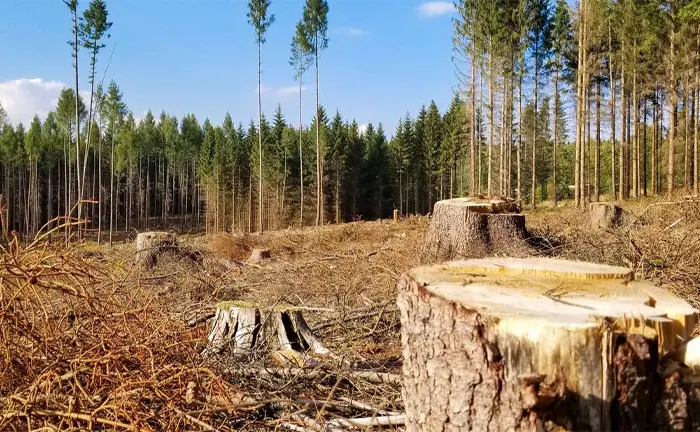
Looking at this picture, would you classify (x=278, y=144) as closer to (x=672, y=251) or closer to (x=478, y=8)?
(x=478, y=8)

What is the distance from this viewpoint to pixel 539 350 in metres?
1.67

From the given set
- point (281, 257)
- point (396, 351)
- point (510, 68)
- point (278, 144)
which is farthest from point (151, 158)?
point (396, 351)

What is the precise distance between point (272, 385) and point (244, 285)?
5575 millimetres

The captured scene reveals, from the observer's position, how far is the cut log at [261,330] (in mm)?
4379

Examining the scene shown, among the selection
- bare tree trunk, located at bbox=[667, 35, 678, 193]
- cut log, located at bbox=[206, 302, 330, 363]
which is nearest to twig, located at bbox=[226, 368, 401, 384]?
cut log, located at bbox=[206, 302, 330, 363]

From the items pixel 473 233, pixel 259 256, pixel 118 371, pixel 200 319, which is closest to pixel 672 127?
pixel 259 256

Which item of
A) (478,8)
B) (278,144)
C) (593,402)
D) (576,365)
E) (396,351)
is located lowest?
(396,351)

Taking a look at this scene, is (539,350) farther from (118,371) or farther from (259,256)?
(259,256)

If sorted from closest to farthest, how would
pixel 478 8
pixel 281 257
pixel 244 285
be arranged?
pixel 244 285
pixel 281 257
pixel 478 8

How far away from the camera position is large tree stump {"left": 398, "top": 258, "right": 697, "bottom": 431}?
1.63 metres

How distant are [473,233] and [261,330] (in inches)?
137

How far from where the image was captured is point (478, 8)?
27.9 m

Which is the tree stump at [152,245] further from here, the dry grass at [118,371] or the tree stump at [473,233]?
the dry grass at [118,371]

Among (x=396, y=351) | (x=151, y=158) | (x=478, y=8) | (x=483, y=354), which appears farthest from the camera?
(x=151, y=158)
